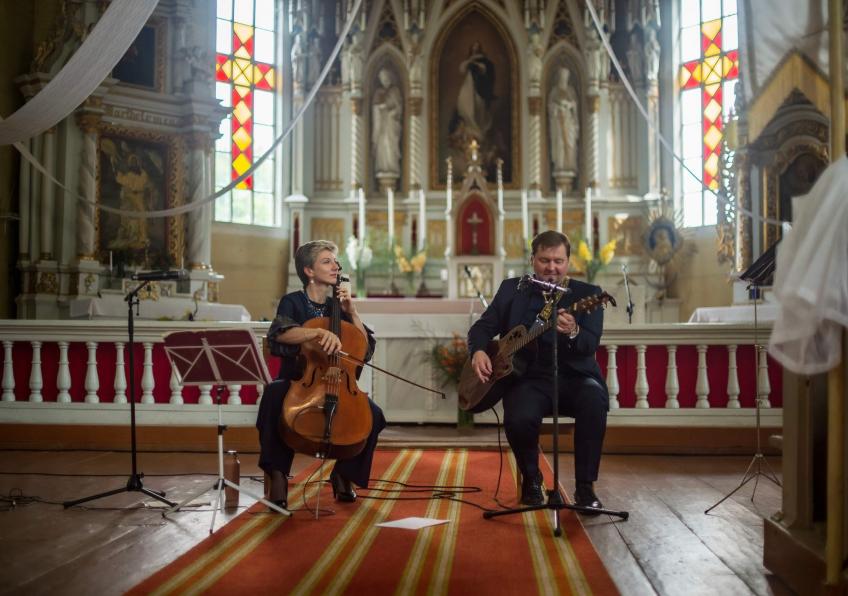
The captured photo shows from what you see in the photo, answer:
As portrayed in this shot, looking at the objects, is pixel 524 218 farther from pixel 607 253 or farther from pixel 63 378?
pixel 63 378

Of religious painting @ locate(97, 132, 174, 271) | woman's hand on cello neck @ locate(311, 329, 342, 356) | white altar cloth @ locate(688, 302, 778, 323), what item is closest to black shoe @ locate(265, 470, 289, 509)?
woman's hand on cello neck @ locate(311, 329, 342, 356)

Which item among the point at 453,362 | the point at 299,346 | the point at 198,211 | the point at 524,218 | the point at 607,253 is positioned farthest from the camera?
the point at 524,218

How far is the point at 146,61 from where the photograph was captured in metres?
11.7

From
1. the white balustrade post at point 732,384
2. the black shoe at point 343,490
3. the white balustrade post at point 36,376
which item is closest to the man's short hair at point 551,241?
the black shoe at point 343,490

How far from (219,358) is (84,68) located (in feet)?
6.64

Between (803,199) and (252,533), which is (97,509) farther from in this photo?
(803,199)

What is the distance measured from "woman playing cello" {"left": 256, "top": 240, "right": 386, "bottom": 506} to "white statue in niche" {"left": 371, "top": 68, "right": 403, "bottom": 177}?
945 centimetres

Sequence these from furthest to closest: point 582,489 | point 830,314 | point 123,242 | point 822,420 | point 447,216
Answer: point 447,216 → point 123,242 → point 582,489 → point 822,420 → point 830,314

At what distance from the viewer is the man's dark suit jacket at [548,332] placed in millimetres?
4332

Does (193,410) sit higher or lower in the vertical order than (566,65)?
lower

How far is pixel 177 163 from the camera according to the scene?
11.7m

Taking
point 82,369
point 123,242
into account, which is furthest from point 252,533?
point 123,242

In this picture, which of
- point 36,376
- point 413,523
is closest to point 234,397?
point 36,376

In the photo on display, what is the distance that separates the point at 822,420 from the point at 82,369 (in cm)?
519
